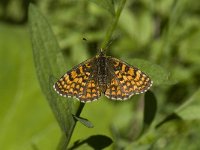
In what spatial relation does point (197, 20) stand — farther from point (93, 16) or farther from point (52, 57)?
point (52, 57)

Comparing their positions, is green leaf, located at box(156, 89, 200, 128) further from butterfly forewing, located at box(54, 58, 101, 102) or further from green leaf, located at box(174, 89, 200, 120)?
butterfly forewing, located at box(54, 58, 101, 102)

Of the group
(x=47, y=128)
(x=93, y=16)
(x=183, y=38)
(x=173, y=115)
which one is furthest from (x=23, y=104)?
(x=173, y=115)

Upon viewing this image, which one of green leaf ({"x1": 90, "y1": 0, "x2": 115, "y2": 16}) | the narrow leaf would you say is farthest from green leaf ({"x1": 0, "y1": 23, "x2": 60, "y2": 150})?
green leaf ({"x1": 90, "y1": 0, "x2": 115, "y2": 16})

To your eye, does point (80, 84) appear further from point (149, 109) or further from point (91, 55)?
point (91, 55)

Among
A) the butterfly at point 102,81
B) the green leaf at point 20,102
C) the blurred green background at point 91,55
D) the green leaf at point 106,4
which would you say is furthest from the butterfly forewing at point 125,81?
the green leaf at point 20,102

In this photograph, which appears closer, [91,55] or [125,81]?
[125,81]

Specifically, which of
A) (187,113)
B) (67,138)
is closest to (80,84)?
(67,138)
